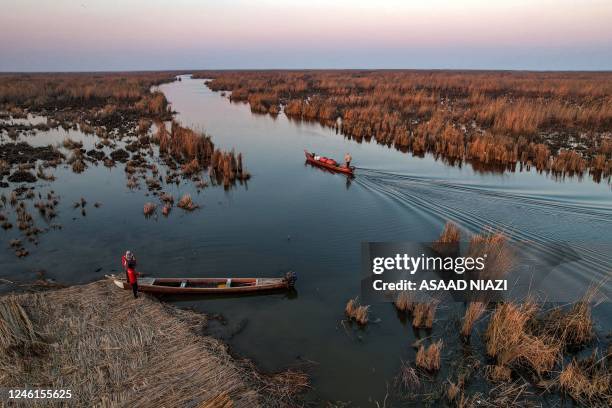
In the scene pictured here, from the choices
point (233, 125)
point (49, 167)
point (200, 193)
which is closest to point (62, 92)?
point (233, 125)

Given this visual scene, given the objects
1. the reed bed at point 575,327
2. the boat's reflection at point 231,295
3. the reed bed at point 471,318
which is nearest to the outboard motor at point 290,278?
the boat's reflection at point 231,295

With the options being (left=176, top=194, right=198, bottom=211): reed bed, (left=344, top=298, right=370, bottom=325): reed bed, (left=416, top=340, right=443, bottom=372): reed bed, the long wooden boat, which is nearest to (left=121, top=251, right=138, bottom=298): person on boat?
the long wooden boat

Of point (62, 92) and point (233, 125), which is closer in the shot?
point (233, 125)

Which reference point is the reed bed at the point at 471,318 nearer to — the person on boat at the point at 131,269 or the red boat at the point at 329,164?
the person on boat at the point at 131,269

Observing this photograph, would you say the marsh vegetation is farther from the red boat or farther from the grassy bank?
the grassy bank

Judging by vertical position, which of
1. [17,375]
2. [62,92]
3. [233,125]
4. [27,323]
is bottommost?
[17,375]

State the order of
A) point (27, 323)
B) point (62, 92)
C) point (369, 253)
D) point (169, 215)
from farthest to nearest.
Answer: point (62, 92) → point (169, 215) → point (369, 253) → point (27, 323)

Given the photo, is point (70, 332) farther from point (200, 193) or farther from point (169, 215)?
point (200, 193)
